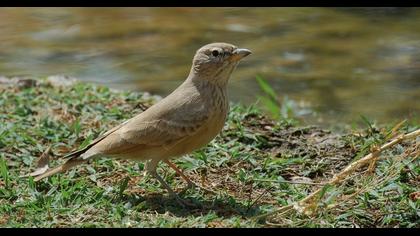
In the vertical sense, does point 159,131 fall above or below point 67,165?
above

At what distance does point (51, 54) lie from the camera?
11.3 metres

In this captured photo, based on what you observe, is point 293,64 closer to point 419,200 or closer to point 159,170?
point 159,170

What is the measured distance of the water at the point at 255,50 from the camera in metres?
9.84

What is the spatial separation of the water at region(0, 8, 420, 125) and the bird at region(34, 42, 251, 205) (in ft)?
9.79

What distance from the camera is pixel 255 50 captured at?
11297 millimetres

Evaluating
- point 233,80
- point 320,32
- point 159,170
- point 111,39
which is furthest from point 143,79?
point 159,170

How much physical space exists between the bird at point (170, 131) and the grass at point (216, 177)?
8.1 inches

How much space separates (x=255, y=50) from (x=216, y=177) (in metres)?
5.16

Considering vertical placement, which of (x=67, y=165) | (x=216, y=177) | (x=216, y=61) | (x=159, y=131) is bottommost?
(x=216, y=177)

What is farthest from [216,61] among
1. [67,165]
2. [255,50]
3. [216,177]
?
[255,50]

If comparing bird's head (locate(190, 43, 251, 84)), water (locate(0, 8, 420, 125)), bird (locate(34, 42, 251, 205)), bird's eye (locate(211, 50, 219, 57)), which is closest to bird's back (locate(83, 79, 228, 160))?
bird (locate(34, 42, 251, 205))

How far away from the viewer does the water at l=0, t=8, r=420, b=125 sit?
9844 mm

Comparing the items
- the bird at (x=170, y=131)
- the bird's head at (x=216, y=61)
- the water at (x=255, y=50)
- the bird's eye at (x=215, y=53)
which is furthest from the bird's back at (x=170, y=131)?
the water at (x=255, y=50)

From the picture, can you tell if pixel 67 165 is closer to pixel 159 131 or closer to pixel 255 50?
pixel 159 131
